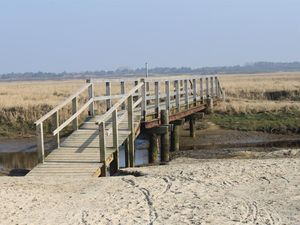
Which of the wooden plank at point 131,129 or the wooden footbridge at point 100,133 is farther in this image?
the wooden plank at point 131,129

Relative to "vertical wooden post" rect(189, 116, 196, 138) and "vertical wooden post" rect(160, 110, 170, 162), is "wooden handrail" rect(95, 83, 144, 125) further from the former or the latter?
"vertical wooden post" rect(189, 116, 196, 138)

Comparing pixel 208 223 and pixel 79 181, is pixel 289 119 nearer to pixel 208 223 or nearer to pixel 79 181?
pixel 79 181

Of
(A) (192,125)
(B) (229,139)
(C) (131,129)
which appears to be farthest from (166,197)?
(B) (229,139)

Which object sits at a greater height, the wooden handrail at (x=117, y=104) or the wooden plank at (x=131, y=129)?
the wooden handrail at (x=117, y=104)

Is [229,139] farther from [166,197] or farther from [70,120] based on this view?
[166,197]

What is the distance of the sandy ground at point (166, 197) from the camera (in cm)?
797

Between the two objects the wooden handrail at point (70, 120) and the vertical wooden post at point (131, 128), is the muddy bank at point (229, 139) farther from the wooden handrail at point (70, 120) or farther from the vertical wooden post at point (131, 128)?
the wooden handrail at point (70, 120)

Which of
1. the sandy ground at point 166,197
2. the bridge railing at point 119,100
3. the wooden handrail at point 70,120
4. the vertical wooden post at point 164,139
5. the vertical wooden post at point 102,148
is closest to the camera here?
the sandy ground at point 166,197

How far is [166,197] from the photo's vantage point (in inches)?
362

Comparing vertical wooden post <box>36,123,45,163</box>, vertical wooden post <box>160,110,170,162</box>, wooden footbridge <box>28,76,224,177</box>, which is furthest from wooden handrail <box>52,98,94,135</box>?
vertical wooden post <box>160,110,170,162</box>

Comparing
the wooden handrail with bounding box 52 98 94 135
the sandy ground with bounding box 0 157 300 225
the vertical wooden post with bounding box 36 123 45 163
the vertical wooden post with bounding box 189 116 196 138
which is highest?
the wooden handrail with bounding box 52 98 94 135

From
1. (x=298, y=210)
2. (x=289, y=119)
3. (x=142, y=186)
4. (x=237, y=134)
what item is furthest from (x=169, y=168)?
(x=289, y=119)

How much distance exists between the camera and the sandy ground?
26.1ft

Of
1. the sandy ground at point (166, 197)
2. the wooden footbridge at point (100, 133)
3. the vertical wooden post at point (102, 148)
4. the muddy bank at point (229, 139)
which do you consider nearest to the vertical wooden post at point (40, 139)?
the wooden footbridge at point (100, 133)
